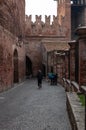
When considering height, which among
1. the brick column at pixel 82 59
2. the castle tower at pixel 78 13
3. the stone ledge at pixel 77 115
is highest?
the castle tower at pixel 78 13

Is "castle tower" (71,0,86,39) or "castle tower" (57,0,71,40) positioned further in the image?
"castle tower" (71,0,86,39)

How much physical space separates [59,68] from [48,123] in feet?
57.6

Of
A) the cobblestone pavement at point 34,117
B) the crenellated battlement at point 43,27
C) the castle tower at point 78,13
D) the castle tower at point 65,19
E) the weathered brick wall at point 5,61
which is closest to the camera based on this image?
the cobblestone pavement at point 34,117

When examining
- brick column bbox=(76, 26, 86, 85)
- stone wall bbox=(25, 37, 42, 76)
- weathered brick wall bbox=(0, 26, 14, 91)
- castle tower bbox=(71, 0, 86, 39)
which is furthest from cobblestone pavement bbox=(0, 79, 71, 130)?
castle tower bbox=(71, 0, 86, 39)

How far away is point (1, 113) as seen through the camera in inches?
376

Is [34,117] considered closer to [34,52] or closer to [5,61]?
[5,61]

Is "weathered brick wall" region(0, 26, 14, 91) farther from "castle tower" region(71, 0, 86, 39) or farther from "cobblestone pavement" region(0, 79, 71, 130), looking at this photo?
"castle tower" region(71, 0, 86, 39)

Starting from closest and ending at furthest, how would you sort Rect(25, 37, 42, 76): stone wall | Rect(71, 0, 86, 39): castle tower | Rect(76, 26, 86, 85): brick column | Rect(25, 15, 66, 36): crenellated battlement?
Rect(76, 26, 86, 85): brick column, Rect(25, 37, 42, 76): stone wall, Rect(25, 15, 66, 36): crenellated battlement, Rect(71, 0, 86, 39): castle tower

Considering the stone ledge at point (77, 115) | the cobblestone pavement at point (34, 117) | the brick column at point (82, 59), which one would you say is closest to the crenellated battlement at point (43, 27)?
the cobblestone pavement at point (34, 117)

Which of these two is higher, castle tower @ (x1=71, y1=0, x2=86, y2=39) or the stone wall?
castle tower @ (x1=71, y1=0, x2=86, y2=39)

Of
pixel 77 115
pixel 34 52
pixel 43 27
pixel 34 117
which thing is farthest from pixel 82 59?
pixel 43 27

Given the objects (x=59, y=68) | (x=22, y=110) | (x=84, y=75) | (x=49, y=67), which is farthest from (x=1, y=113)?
(x=49, y=67)

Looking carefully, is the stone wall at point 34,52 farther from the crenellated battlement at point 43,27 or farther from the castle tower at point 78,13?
the castle tower at point 78,13

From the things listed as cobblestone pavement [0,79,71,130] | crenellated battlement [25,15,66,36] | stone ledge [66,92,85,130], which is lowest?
cobblestone pavement [0,79,71,130]
